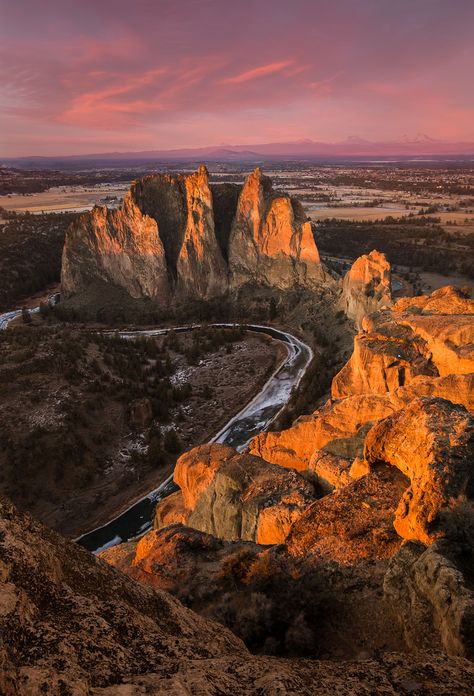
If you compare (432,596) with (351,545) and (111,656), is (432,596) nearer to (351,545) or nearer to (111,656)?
(351,545)

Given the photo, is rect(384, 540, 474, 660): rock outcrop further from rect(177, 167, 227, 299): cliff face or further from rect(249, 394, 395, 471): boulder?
rect(177, 167, 227, 299): cliff face

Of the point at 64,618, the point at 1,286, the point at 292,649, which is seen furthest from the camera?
the point at 1,286

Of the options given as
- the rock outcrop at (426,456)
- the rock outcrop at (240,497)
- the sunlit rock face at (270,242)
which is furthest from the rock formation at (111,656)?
Result: the sunlit rock face at (270,242)

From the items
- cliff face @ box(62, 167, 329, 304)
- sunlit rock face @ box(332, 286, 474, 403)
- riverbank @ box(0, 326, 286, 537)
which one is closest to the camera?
sunlit rock face @ box(332, 286, 474, 403)

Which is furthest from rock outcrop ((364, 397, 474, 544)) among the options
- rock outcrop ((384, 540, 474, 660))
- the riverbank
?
the riverbank

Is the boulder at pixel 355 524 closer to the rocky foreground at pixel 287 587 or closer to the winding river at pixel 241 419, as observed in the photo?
the rocky foreground at pixel 287 587

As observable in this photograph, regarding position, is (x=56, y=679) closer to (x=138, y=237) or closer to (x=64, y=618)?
(x=64, y=618)

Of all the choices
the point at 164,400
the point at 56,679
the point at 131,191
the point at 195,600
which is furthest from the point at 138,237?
the point at 56,679
